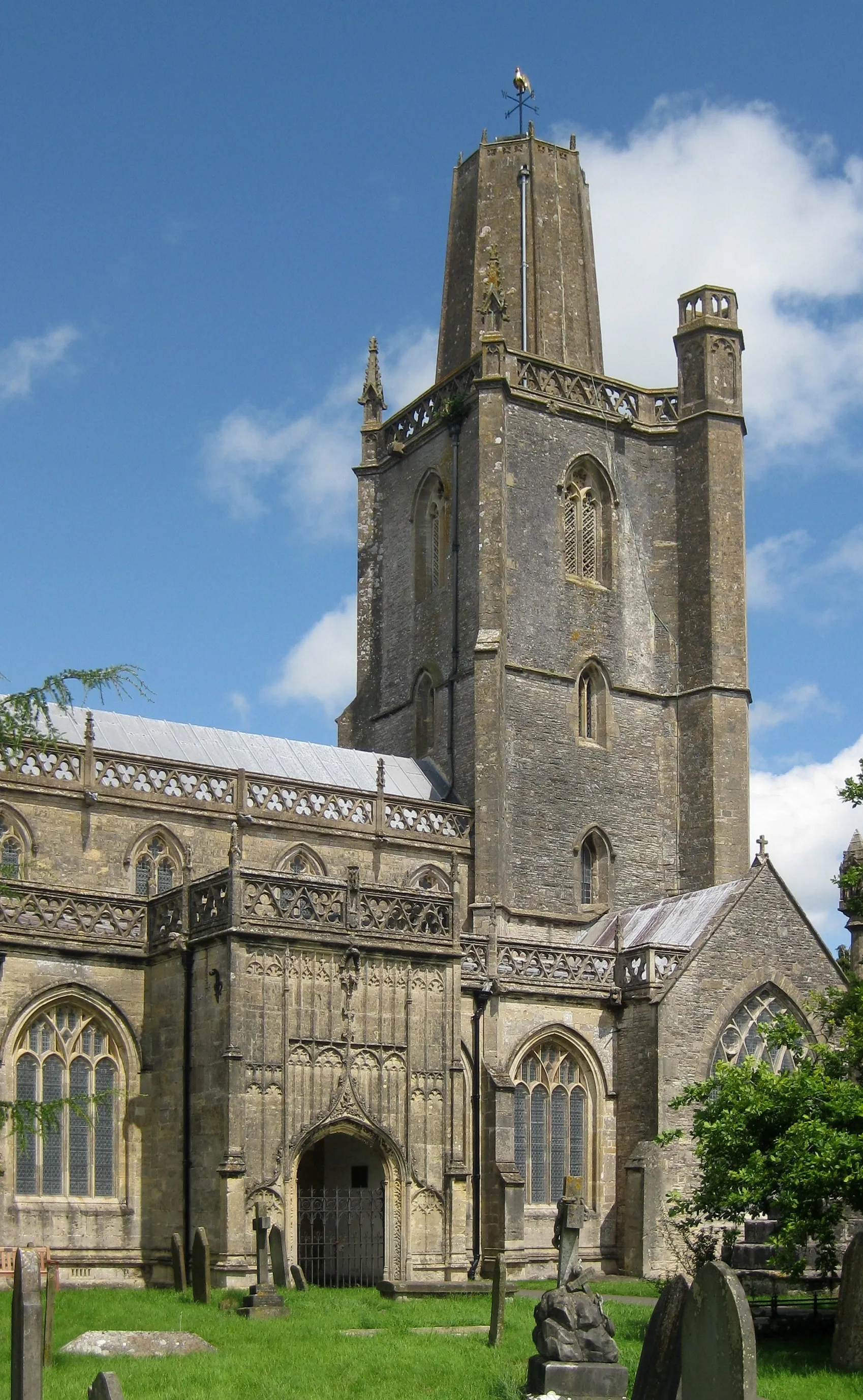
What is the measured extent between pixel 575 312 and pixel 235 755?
15.7 meters

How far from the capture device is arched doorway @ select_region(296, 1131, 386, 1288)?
94.7ft

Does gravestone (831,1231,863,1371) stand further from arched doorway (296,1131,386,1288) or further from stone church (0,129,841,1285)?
arched doorway (296,1131,386,1288)

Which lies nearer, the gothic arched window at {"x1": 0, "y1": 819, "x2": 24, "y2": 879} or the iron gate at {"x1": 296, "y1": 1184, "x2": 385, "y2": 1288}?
the iron gate at {"x1": 296, "y1": 1184, "x2": 385, "y2": 1288}

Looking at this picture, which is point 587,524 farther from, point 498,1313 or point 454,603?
point 498,1313

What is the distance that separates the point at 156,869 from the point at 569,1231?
1868 cm

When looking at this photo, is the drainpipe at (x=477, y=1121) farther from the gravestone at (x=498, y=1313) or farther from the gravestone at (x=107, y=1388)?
the gravestone at (x=107, y=1388)

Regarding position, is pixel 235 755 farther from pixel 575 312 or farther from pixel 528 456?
pixel 575 312

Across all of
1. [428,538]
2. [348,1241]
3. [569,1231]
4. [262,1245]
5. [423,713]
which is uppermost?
[428,538]

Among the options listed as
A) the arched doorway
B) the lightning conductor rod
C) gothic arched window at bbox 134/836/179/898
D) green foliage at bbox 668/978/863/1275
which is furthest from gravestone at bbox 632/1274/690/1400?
the lightning conductor rod

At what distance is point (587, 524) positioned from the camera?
4531cm

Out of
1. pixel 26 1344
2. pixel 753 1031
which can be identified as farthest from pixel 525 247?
pixel 26 1344

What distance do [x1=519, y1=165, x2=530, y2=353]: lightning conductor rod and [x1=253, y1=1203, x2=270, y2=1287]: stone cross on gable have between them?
25.6 m

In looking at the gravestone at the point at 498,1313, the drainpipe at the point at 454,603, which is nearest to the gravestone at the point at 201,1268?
the gravestone at the point at 498,1313

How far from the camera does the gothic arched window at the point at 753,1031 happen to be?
34.6 meters
